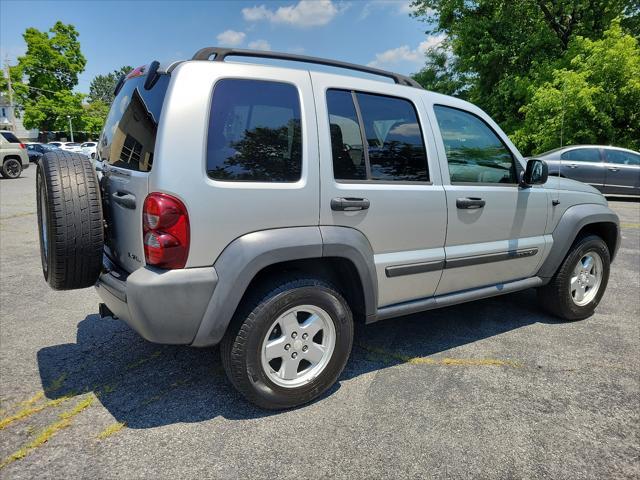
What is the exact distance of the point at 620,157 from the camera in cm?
A: 1238

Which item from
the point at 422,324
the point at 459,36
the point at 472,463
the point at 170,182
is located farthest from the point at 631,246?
the point at 459,36

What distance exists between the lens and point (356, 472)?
2146mm

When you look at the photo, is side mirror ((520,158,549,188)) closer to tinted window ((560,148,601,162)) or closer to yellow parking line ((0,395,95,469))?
yellow parking line ((0,395,95,469))

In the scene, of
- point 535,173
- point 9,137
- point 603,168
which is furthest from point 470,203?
point 9,137

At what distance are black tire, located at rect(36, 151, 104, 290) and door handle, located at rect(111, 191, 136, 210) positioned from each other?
92mm

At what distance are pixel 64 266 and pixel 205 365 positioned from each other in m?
1.17

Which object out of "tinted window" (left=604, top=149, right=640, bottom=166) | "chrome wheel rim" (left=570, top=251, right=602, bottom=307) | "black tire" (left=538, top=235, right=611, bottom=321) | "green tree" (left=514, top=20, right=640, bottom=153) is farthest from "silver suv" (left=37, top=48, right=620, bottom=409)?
Answer: "green tree" (left=514, top=20, right=640, bottom=153)

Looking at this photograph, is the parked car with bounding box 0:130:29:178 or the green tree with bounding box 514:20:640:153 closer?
the green tree with bounding box 514:20:640:153

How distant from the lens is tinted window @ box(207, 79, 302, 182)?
232 cm

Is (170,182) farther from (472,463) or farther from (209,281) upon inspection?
(472,463)

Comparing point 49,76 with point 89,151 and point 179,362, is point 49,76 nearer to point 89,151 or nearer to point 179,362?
point 89,151

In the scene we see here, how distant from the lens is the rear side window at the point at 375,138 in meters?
2.71

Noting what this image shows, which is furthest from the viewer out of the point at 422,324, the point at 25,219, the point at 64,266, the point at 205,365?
the point at 25,219

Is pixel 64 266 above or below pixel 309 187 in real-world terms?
below
